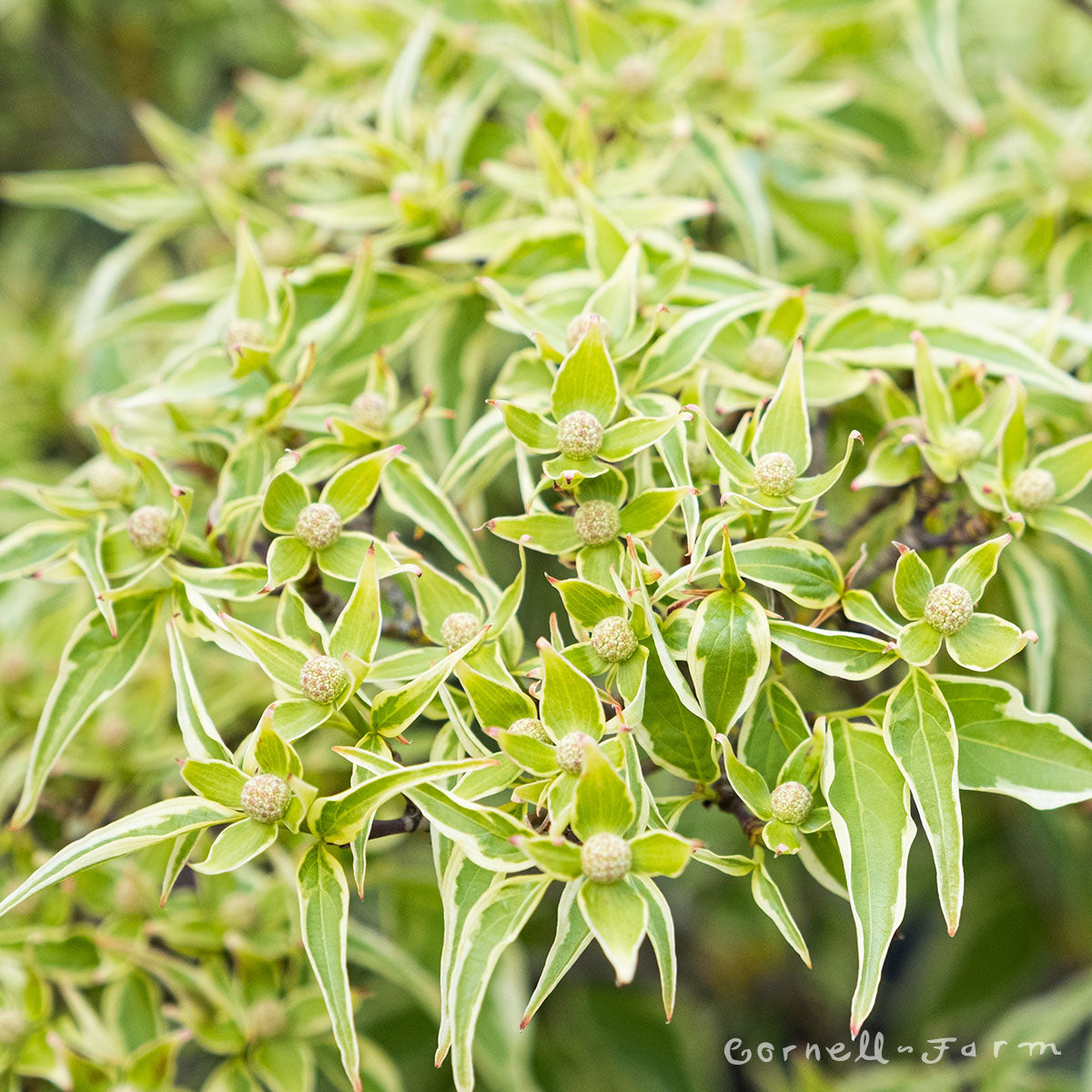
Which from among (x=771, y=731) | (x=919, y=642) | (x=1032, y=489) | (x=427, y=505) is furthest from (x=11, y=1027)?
(x=1032, y=489)

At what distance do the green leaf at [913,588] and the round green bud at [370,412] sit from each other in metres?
0.38

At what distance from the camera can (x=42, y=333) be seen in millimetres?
1508

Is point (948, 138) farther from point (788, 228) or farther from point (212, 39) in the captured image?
point (212, 39)

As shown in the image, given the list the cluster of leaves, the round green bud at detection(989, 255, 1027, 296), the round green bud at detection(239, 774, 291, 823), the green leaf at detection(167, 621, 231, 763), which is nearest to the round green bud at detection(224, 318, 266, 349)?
the cluster of leaves

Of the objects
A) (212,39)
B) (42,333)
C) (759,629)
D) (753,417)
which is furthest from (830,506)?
(212,39)

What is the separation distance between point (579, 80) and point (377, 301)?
0.30 metres

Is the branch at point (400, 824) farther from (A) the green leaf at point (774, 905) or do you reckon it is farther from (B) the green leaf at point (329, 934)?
(A) the green leaf at point (774, 905)

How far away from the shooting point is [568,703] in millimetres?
575

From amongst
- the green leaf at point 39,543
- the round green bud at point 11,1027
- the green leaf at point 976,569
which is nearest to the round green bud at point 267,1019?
the round green bud at point 11,1027

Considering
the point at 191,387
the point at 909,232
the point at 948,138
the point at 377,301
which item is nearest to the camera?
the point at 191,387

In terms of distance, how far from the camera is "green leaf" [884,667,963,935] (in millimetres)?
566

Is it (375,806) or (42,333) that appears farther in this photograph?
(42,333)

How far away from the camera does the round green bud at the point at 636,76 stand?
0.97 meters

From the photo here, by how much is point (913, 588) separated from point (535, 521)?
8.8 inches
